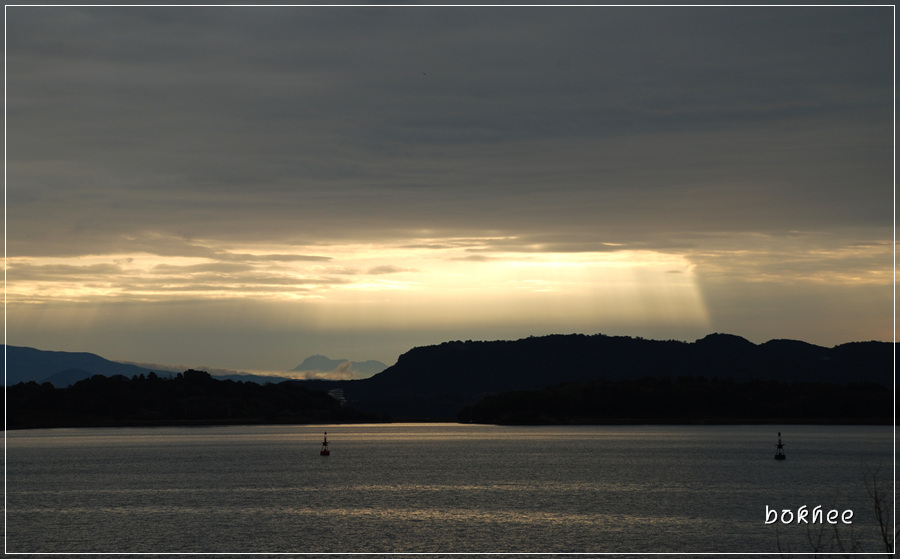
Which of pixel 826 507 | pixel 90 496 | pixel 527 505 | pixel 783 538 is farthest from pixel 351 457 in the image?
pixel 783 538

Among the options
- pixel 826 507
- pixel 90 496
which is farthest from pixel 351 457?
pixel 826 507

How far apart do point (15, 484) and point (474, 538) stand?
82903mm

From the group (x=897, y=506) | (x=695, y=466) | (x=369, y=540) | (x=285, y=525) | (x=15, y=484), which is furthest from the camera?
(x=695, y=466)

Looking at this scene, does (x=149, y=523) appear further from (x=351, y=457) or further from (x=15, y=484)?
(x=351, y=457)

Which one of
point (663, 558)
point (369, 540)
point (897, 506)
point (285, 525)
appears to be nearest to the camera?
point (663, 558)

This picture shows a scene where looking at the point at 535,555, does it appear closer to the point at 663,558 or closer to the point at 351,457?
the point at 663,558

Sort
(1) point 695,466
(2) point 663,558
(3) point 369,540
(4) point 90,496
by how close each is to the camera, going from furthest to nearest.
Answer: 1. (1) point 695,466
2. (4) point 90,496
3. (3) point 369,540
4. (2) point 663,558

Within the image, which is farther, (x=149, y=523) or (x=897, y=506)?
(x=897, y=506)

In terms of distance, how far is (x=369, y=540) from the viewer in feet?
240

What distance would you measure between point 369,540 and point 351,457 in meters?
122

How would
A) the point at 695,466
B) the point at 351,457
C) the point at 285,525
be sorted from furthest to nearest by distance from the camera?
the point at 351,457 → the point at 695,466 → the point at 285,525

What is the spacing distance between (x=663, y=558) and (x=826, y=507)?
3762 centimetres

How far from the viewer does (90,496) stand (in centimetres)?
10750

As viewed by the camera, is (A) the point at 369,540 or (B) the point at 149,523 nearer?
(A) the point at 369,540
